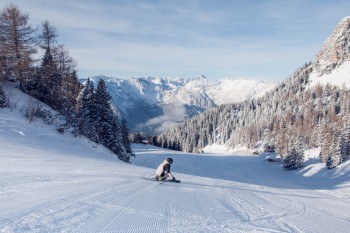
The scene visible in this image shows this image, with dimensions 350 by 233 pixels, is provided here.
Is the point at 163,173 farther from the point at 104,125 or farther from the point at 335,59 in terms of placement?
the point at 335,59

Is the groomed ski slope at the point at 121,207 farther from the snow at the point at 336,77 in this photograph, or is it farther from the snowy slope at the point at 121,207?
the snow at the point at 336,77

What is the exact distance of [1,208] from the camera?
8.09m

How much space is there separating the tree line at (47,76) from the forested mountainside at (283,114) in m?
71.9

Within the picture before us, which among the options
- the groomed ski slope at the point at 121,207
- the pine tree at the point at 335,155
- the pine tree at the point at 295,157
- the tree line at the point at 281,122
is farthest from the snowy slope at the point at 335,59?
the groomed ski slope at the point at 121,207

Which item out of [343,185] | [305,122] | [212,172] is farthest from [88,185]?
[305,122]

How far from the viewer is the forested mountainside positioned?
127 m

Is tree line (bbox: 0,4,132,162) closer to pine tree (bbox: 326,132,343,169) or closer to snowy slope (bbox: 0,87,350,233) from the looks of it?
snowy slope (bbox: 0,87,350,233)

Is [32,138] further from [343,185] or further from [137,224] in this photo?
[343,185]

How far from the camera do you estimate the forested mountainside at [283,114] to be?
127375 mm

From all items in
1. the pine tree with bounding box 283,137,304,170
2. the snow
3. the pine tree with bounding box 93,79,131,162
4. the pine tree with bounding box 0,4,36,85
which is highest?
the snow

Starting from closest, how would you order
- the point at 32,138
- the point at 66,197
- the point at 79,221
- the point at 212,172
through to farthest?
the point at 79,221 → the point at 66,197 → the point at 32,138 → the point at 212,172

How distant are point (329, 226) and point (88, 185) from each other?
813 centimetres

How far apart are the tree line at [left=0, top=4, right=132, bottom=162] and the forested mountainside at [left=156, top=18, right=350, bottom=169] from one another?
71.9 meters

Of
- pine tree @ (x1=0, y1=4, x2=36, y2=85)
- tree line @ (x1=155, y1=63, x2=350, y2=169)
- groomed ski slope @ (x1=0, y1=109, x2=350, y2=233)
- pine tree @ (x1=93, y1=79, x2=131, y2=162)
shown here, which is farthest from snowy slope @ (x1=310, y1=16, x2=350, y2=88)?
groomed ski slope @ (x1=0, y1=109, x2=350, y2=233)
